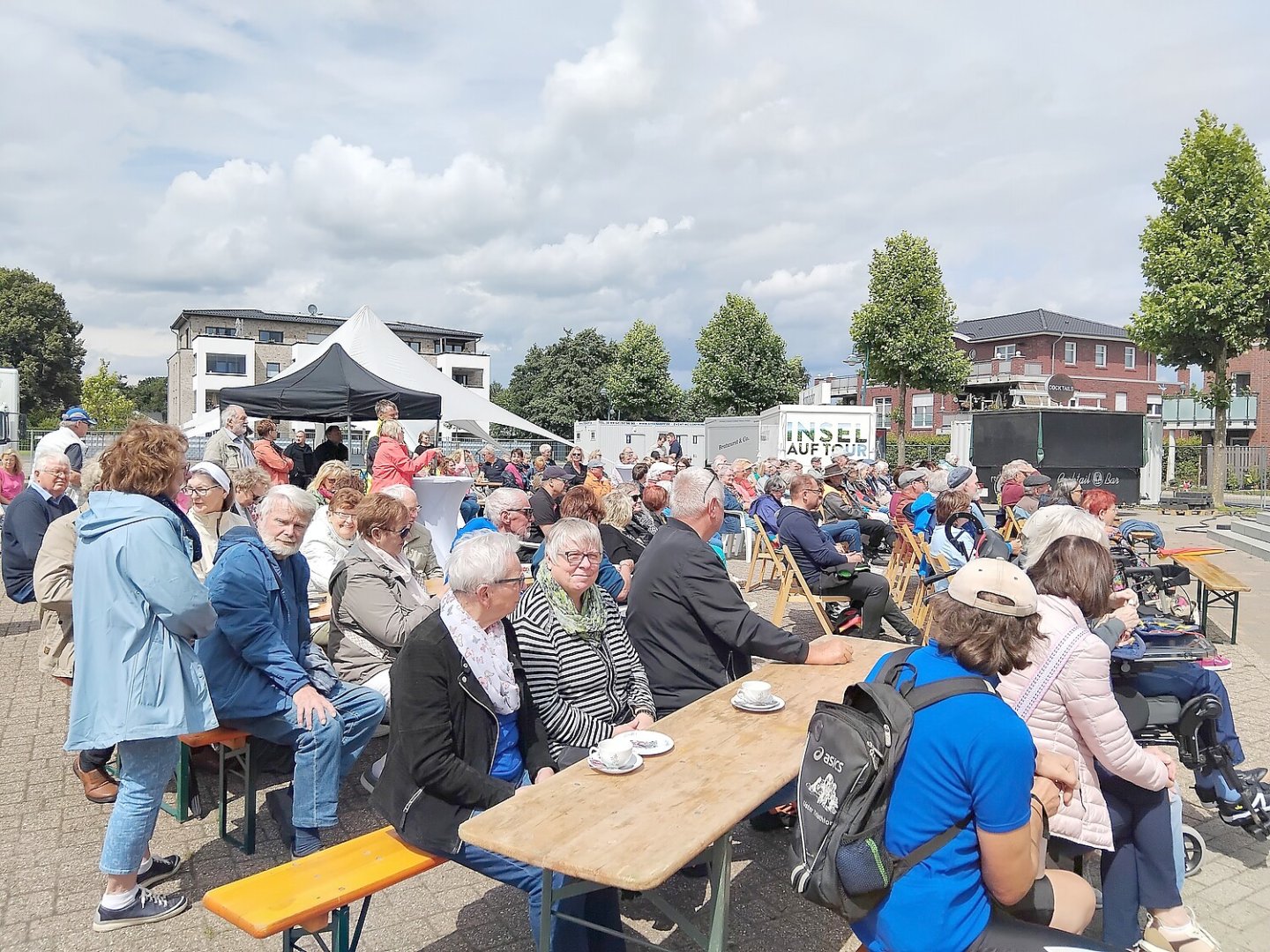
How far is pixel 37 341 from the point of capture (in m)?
58.0

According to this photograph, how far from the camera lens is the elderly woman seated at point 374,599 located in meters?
4.02

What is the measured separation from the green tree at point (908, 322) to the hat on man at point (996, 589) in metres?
30.4

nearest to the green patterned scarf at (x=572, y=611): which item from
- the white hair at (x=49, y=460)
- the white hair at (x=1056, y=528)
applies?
the white hair at (x=1056, y=528)

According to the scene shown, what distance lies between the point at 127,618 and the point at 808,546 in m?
4.97

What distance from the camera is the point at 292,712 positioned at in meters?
3.54

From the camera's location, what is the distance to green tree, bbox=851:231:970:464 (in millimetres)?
31797

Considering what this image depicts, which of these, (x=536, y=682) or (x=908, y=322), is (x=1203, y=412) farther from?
(x=536, y=682)

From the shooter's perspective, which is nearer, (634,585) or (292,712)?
(292,712)

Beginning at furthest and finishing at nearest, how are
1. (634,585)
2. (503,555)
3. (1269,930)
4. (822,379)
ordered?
(822,379)
(634,585)
(1269,930)
(503,555)

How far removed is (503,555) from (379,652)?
180cm

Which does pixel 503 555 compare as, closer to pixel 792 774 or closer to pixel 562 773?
pixel 562 773

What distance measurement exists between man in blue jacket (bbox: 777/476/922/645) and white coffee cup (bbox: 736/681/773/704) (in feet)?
12.4

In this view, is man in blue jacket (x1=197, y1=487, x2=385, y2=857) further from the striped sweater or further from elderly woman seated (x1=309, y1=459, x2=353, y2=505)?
elderly woman seated (x1=309, y1=459, x2=353, y2=505)

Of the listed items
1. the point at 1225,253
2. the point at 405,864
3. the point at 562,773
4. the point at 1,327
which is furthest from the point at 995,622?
the point at 1,327
